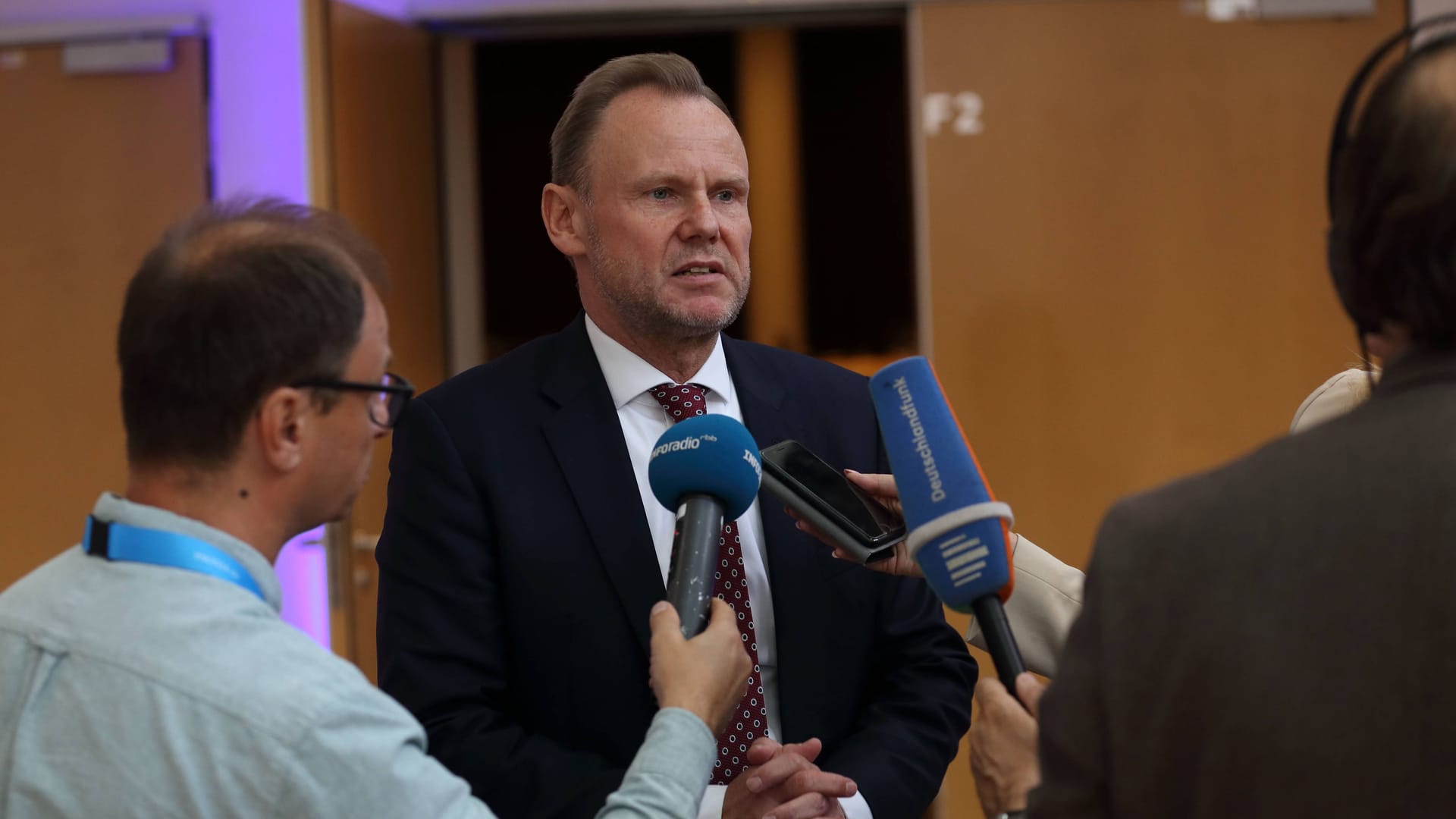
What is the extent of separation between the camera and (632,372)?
1891 mm

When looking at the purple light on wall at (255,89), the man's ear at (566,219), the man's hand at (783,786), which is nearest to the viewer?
the man's hand at (783,786)

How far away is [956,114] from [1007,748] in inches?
112

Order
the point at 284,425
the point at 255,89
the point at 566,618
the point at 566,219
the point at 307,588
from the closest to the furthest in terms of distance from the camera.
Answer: the point at 284,425
the point at 566,618
the point at 566,219
the point at 307,588
the point at 255,89

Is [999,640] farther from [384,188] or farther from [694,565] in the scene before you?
[384,188]

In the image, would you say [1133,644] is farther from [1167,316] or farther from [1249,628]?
[1167,316]

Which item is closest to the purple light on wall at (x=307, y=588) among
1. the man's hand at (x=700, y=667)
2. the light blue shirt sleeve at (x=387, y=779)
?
the man's hand at (x=700, y=667)

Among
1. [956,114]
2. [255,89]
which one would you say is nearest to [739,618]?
[956,114]

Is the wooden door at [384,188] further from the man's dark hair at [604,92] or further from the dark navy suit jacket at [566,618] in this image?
the dark navy suit jacket at [566,618]

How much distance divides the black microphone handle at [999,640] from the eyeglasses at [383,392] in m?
0.58

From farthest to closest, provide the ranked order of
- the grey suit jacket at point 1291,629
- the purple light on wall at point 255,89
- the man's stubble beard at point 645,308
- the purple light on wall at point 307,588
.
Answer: the purple light on wall at point 255,89
the purple light on wall at point 307,588
the man's stubble beard at point 645,308
the grey suit jacket at point 1291,629

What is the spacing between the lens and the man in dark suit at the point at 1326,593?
896 mm

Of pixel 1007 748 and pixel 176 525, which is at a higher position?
pixel 176 525

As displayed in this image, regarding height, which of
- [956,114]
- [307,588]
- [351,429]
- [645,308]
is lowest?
[307,588]

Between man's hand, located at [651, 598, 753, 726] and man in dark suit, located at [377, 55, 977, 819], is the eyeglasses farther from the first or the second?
man in dark suit, located at [377, 55, 977, 819]
